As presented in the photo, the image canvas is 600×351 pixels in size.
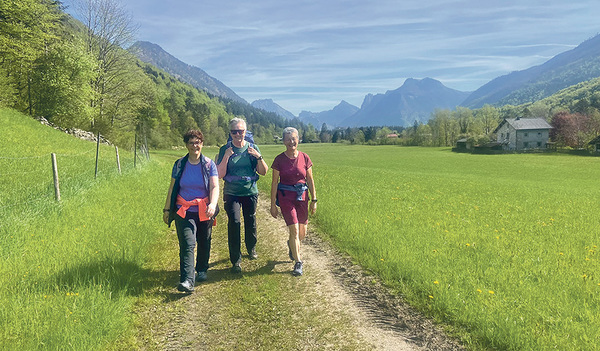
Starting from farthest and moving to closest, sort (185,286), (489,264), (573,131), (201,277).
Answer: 1. (573,131)
2. (489,264)
3. (201,277)
4. (185,286)

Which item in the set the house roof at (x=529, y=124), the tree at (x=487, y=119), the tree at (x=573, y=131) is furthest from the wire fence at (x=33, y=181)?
the tree at (x=487, y=119)

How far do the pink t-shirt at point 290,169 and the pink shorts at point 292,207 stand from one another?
0.24 meters

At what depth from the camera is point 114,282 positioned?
16.9 feet

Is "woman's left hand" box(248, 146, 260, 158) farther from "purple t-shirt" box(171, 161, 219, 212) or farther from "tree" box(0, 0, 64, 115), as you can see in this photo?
"tree" box(0, 0, 64, 115)

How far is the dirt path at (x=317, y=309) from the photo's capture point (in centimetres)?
399

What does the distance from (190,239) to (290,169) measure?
86.9 inches

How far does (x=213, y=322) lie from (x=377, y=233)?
4758 millimetres

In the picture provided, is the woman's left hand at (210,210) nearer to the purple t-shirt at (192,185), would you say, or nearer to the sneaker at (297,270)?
the purple t-shirt at (192,185)

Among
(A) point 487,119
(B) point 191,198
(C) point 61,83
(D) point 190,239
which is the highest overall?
(A) point 487,119

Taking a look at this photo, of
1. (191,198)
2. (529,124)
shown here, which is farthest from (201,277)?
(529,124)

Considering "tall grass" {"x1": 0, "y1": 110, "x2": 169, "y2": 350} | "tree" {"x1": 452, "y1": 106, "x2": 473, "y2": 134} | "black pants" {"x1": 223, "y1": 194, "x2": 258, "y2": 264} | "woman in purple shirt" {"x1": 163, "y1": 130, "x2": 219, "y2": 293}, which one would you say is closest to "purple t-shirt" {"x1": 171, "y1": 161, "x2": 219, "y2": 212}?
"woman in purple shirt" {"x1": 163, "y1": 130, "x2": 219, "y2": 293}

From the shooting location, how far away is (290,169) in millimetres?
6238

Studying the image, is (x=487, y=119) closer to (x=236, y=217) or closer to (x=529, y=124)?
(x=529, y=124)

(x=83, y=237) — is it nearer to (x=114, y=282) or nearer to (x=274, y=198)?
(x=114, y=282)
